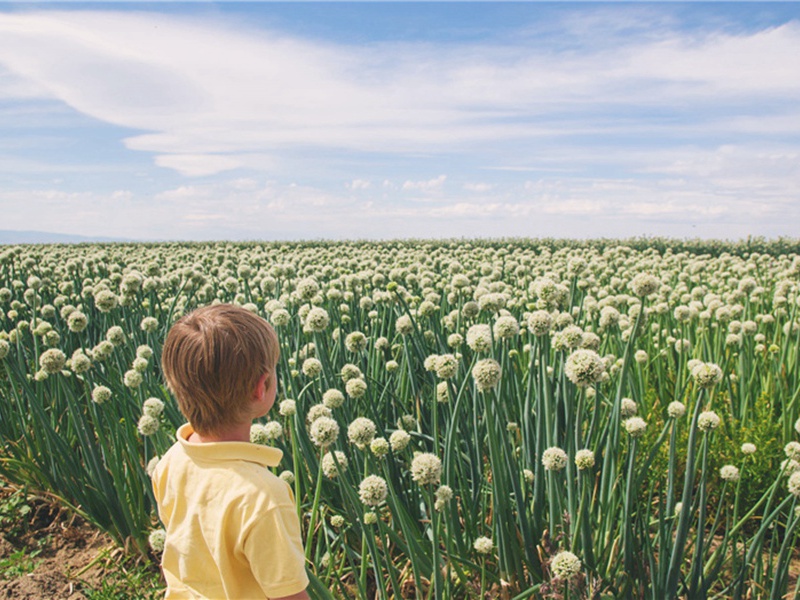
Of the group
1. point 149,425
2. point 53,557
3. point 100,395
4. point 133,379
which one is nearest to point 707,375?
point 149,425

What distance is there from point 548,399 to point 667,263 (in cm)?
836

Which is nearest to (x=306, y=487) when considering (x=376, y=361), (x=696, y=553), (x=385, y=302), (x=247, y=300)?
(x=376, y=361)

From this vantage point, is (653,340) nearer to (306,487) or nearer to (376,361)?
(376,361)

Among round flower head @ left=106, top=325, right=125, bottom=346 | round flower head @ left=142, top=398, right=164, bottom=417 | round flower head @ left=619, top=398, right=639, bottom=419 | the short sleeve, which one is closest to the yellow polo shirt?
the short sleeve

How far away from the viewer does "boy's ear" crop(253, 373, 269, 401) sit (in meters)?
1.93

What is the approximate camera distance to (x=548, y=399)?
2812 millimetres

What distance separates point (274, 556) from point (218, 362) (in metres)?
0.54

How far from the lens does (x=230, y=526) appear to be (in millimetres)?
1868

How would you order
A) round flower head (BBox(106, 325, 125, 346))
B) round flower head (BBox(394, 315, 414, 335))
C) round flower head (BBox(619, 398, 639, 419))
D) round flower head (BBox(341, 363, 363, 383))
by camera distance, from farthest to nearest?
round flower head (BBox(106, 325, 125, 346))
round flower head (BBox(394, 315, 414, 335))
round flower head (BBox(341, 363, 363, 383))
round flower head (BBox(619, 398, 639, 419))

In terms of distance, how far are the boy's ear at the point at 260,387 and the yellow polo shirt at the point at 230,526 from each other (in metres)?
0.14

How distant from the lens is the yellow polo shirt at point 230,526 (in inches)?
70.3

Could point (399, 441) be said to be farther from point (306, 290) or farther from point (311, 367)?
point (306, 290)

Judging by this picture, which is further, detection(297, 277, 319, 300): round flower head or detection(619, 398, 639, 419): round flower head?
detection(297, 277, 319, 300): round flower head

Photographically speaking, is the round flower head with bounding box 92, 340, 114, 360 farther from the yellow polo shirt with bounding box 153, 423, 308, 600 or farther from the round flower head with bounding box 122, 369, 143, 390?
the yellow polo shirt with bounding box 153, 423, 308, 600
